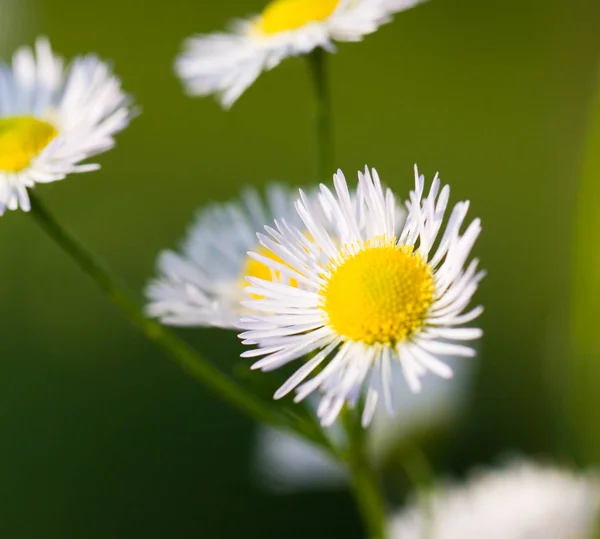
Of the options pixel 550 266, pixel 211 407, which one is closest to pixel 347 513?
pixel 211 407

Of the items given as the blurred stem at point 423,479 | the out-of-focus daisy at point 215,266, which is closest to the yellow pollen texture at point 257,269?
the out-of-focus daisy at point 215,266

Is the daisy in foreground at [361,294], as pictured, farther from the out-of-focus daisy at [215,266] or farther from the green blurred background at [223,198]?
the green blurred background at [223,198]

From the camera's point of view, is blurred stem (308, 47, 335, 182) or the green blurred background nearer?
blurred stem (308, 47, 335, 182)

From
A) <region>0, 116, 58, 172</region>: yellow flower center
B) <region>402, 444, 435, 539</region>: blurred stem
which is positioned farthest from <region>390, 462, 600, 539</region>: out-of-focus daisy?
<region>0, 116, 58, 172</region>: yellow flower center

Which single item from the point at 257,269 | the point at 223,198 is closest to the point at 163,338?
the point at 257,269

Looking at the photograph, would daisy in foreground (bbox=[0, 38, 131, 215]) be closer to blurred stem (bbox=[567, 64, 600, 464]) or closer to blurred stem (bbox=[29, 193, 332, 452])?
blurred stem (bbox=[29, 193, 332, 452])

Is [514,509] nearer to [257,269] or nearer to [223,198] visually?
[257,269]
